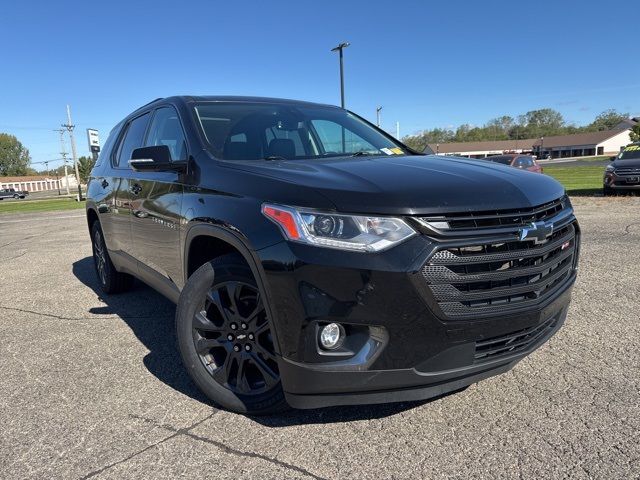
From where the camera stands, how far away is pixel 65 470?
90.8 inches

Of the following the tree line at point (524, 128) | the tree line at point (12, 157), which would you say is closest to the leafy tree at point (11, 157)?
the tree line at point (12, 157)

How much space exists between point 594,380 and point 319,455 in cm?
179

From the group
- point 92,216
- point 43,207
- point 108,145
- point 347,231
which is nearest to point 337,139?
point 347,231

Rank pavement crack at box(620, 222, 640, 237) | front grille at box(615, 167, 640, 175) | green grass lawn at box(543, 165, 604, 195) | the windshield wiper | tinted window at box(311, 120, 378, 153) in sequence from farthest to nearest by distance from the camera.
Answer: green grass lawn at box(543, 165, 604, 195) → front grille at box(615, 167, 640, 175) → pavement crack at box(620, 222, 640, 237) → tinted window at box(311, 120, 378, 153) → the windshield wiper

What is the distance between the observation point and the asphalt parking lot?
2.27 meters

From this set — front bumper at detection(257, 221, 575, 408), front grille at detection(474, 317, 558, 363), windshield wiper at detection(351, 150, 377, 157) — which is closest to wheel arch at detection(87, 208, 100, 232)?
windshield wiper at detection(351, 150, 377, 157)

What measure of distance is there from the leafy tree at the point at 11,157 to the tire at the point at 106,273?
144 m

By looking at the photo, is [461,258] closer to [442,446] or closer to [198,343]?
[442,446]

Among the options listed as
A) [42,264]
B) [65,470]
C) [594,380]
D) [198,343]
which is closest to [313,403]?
[198,343]

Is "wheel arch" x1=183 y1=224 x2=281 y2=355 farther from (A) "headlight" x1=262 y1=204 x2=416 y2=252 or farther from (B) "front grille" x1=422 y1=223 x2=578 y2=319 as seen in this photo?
(B) "front grille" x1=422 y1=223 x2=578 y2=319

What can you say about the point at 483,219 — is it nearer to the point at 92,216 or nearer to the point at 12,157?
the point at 92,216

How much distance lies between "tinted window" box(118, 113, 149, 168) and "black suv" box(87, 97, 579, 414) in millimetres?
1399

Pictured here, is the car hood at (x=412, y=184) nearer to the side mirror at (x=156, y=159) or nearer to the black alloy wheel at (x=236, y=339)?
the side mirror at (x=156, y=159)

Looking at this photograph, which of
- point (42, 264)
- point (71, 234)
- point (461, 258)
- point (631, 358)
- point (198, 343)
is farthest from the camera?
point (71, 234)
